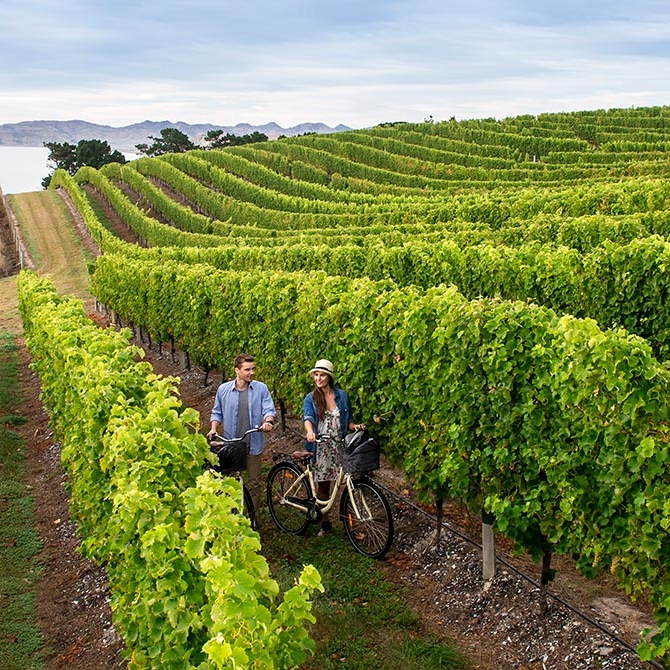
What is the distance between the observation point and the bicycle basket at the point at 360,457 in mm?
8891

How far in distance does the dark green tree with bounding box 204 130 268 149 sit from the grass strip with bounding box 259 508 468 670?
102 meters

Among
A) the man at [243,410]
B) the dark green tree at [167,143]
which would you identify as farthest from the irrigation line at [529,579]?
the dark green tree at [167,143]

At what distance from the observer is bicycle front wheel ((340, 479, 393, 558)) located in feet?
29.4

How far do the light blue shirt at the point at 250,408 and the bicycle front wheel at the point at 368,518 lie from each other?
1386 mm

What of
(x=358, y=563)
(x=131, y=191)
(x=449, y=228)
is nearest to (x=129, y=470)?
(x=358, y=563)

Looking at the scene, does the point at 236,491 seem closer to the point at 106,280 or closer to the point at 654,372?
the point at 654,372

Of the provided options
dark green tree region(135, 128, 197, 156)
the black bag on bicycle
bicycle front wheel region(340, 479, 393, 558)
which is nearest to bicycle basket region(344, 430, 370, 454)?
the black bag on bicycle

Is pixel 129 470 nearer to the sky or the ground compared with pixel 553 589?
nearer to the sky

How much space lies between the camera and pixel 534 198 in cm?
3262

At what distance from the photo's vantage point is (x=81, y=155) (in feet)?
348

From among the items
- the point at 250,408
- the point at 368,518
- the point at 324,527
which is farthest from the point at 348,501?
the point at 250,408

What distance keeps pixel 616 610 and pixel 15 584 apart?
7568mm

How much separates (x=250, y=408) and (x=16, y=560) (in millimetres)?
4419

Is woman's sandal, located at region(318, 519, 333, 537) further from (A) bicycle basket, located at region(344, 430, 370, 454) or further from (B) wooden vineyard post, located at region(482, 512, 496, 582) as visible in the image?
(B) wooden vineyard post, located at region(482, 512, 496, 582)
